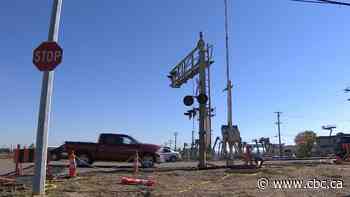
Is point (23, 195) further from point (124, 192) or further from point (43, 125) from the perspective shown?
point (124, 192)

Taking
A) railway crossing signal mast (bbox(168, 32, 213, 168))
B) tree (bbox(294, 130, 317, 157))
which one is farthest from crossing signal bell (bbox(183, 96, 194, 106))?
tree (bbox(294, 130, 317, 157))

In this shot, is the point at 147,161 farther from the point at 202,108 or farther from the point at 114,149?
the point at 202,108

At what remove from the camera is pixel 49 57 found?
9.16m

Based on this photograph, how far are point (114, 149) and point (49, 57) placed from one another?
16500 mm

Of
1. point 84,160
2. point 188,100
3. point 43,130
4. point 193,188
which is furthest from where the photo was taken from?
point 84,160

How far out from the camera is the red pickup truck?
24.8 meters

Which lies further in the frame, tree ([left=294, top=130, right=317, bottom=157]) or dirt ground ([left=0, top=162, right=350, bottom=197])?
tree ([left=294, top=130, right=317, bottom=157])

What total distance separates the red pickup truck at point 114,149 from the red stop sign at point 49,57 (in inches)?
632

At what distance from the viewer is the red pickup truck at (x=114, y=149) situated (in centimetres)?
→ 2483

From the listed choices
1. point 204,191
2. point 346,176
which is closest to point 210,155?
point 346,176

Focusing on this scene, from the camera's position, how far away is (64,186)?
455 inches

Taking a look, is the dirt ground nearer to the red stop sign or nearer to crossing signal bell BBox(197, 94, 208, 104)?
the red stop sign

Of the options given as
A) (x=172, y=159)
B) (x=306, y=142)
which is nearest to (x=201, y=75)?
(x=172, y=159)

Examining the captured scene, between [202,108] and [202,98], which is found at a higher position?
[202,98]
